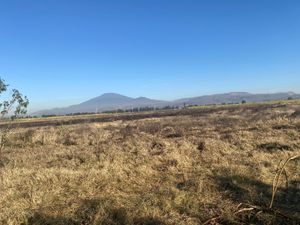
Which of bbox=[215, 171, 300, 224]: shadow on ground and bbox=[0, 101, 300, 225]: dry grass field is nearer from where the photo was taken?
bbox=[215, 171, 300, 224]: shadow on ground

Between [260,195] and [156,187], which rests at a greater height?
[156,187]

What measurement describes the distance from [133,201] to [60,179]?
2.61 meters

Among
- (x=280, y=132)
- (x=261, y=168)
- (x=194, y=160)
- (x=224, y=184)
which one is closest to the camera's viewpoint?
(x=224, y=184)

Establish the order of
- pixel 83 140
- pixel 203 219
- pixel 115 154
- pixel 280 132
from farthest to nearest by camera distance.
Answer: pixel 83 140, pixel 280 132, pixel 115 154, pixel 203 219

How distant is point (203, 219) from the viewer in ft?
23.7

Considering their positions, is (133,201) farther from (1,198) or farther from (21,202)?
(1,198)

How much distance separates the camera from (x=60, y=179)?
9.76m

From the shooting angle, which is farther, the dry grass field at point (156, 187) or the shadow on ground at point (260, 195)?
the dry grass field at point (156, 187)

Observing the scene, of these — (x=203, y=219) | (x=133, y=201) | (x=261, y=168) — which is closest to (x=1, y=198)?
(x=133, y=201)

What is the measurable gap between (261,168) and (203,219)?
12.7 feet

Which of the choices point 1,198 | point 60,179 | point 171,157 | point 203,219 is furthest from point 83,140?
point 203,219

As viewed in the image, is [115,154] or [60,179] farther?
[115,154]

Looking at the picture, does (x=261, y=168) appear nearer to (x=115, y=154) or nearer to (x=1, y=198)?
(x=115, y=154)

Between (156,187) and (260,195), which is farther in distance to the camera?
(156,187)
